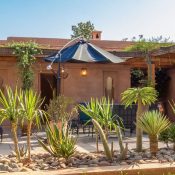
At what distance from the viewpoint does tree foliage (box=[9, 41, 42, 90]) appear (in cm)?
1172

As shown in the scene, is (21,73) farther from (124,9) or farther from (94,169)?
(94,169)

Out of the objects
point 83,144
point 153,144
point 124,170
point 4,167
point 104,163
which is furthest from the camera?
point 83,144

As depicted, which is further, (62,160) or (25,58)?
(25,58)

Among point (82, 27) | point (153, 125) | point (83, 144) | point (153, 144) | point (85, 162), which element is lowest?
point (83, 144)

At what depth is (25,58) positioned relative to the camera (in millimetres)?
11633

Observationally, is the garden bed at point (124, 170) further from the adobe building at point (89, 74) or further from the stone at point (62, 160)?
the adobe building at point (89, 74)

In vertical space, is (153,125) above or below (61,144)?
above

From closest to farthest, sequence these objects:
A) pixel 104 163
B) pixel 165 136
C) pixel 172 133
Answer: pixel 104 163, pixel 172 133, pixel 165 136

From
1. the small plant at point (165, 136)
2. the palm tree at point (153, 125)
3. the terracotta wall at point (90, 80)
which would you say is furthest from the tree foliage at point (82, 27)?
the palm tree at point (153, 125)

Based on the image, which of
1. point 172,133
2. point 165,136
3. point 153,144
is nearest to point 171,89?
point 165,136

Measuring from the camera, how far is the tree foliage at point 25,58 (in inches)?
461

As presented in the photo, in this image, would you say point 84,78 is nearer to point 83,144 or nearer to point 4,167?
point 83,144

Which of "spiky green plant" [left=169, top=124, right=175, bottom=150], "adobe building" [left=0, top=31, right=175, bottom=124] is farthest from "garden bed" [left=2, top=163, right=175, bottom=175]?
"adobe building" [left=0, top=31, right=175, bottom=124]

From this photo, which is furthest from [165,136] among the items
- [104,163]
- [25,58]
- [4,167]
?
[25,58]
